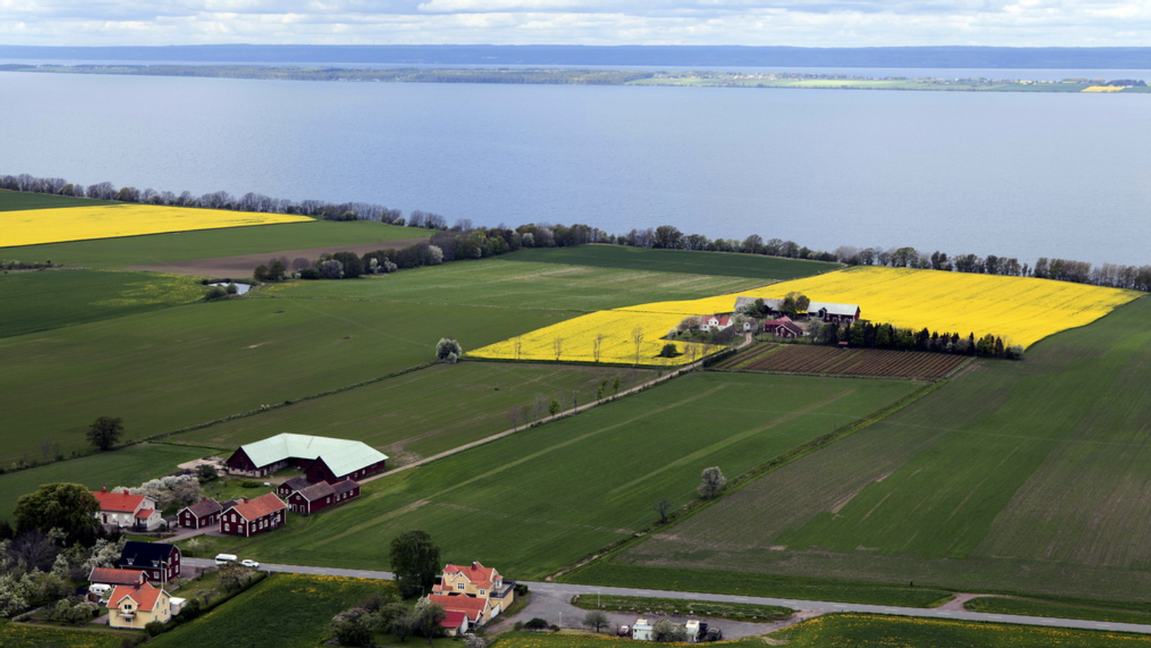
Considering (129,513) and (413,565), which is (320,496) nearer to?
(129,513)

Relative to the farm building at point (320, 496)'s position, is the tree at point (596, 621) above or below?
below

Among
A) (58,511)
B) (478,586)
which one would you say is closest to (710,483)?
(478,586)

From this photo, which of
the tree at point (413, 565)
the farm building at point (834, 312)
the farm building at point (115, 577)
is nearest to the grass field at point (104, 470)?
the farm building at point (115, 577)

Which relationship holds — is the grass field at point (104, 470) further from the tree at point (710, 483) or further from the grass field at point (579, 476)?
the tree at point (710, 483)

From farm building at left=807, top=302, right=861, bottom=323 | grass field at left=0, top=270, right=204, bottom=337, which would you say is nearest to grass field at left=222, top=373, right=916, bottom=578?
farm building at left=807, top=302, right=861, bottom=323

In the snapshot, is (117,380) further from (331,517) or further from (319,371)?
(331,517)

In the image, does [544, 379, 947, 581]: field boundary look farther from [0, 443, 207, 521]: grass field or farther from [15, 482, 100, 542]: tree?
[0, 443, 207, 521]: grass field
